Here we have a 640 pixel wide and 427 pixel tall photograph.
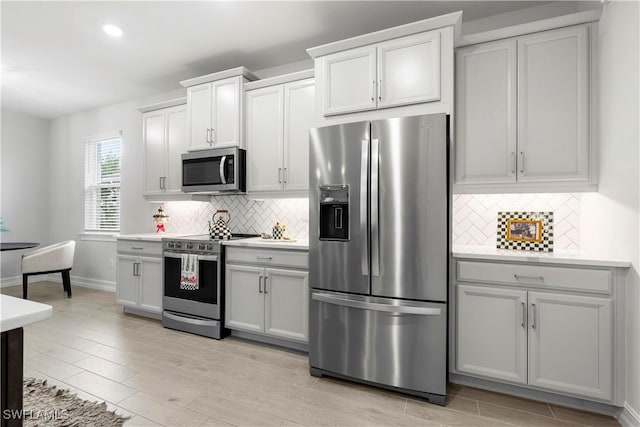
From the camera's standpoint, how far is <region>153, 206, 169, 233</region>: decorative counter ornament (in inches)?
→ 173

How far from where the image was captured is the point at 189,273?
331 cm

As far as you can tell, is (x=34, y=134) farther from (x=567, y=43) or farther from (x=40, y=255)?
(x=567, y=43)

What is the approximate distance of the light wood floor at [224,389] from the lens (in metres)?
1.96

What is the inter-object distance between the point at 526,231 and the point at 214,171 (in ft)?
9.69

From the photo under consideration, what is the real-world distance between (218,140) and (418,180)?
7.57ft

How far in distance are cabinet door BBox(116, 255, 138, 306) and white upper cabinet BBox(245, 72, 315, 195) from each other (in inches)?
70.2

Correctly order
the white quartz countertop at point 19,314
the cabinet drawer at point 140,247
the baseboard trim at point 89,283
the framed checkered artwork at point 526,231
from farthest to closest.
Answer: the baseboard trim at point 89,283 → the cabinet drawer at point 140,247 → the framed checkered artwork at point 526,231 → the white quartz countertop at point 19,314

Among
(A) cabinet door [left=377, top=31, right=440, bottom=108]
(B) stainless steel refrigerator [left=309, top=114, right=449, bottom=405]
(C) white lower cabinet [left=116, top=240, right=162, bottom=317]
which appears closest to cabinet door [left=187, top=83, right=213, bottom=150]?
(C) white lower cabinet [left=116, top=240, right=162, bottom=317]

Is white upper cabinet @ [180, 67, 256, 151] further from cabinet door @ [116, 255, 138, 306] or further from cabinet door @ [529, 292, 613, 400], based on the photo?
cabinet door @ [529, 292, 613, 400]

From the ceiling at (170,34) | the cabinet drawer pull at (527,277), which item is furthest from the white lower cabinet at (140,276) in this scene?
the cabinet drawer pull at (527,277)

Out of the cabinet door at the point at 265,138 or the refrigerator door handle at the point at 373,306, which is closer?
the refrigerator door handle at the point at 373,306

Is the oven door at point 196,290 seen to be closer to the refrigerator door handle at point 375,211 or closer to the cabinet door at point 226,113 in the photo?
the cabinet door at point 226,113

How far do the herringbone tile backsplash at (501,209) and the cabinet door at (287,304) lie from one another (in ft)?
4.67

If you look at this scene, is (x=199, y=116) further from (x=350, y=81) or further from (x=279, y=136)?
(x=350, y=81)
